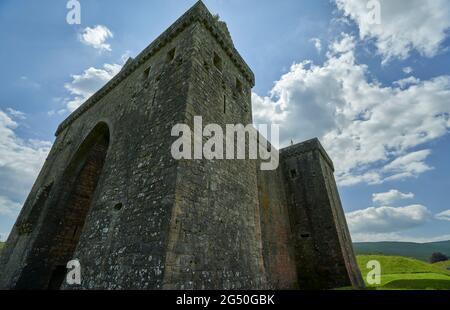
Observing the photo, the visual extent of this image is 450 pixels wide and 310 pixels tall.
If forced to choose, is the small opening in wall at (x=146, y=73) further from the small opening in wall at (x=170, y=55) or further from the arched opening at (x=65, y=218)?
the arched opening at (x=65, y=218)

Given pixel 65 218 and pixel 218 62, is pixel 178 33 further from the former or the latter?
pixel 65 218

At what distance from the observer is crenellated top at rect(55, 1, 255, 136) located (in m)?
7.77

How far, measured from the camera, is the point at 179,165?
5141 mm

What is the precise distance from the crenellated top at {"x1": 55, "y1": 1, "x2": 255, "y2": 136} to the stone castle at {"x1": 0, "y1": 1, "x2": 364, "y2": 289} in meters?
0.05

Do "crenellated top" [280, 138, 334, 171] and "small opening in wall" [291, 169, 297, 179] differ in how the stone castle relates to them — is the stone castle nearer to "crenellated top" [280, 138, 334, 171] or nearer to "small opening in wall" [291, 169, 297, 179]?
"small opening in wall" [291, 169, 297, 179]

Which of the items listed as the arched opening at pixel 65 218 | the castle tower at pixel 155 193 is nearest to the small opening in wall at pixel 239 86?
the castle tower at pixel 155 193

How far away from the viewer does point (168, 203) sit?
15.6ft

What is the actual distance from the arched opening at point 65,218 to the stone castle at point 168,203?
0.04 m

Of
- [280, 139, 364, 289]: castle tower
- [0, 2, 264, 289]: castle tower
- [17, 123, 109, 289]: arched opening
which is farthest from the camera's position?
[280, 139, 364, 289]: castle tower

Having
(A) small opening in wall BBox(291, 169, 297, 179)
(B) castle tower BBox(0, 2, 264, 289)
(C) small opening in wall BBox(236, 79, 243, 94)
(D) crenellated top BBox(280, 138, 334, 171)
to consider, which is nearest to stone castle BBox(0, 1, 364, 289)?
(B) castle tower BBox(0, 2, 264, 289)

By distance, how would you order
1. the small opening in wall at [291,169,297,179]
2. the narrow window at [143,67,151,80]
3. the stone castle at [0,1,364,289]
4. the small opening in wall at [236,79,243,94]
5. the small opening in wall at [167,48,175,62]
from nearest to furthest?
the stone castle at [0,1,364,289] < the small opening in wall at [167,48,175,62] < the narrow window at [143,67,151,80] < the small opening in wall at [236,79,243,94] < the small opening in wall at [291,169,297,179]

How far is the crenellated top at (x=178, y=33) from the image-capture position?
7.77 m

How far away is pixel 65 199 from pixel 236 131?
309 inches

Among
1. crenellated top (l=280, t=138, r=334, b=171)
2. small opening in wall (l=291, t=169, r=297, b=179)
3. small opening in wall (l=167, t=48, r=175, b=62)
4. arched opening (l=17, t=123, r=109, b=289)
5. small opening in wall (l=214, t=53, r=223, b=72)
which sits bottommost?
arched opening (l=17, t=123, r=109, b=289)
